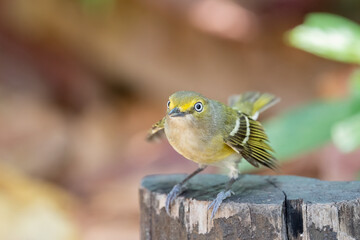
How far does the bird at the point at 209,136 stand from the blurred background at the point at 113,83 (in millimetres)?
4154

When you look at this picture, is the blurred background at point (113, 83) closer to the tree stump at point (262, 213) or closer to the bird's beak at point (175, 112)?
the tree stump at point (262, 213)

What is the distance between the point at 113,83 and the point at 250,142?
21.5ft

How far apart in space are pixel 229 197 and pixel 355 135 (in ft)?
4.84

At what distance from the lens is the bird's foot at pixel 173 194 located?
3250 millimetres

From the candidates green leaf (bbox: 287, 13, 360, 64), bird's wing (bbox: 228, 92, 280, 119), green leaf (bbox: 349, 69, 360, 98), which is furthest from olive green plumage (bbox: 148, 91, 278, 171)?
green leaf (bbox: 287, 13, 360, 64)

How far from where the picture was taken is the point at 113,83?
396 inches

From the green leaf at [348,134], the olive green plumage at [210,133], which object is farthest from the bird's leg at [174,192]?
the green leaf at [348,134]

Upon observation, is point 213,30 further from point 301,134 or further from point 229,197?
point 229,197

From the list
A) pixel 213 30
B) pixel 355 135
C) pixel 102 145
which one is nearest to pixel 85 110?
pixel 102 145

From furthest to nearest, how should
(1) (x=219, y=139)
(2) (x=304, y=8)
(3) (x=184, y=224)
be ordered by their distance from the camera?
1. (2) (x=304, y=8)
2. (1) (x=219, y=139)
3. (3) (x=184, y=224)

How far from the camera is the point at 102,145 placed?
31.8 feet

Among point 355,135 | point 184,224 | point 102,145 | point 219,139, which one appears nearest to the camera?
point 184,224

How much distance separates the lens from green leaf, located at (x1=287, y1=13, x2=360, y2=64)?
15.6 ft

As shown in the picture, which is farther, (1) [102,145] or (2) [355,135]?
(1) [102,145]
